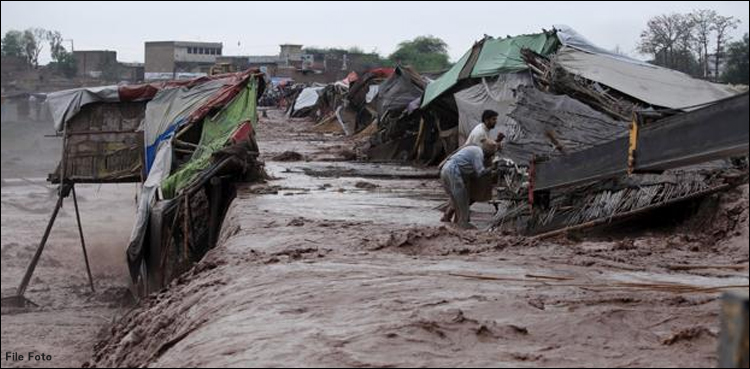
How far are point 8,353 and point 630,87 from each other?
8.72 m

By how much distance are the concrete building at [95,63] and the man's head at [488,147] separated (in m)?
32.1

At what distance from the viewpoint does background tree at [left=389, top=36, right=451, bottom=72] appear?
66.1 metres

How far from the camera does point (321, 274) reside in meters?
6.59

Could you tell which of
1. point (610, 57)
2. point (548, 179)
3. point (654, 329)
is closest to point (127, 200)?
point (610, 57)

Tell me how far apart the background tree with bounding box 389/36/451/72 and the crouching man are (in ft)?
170

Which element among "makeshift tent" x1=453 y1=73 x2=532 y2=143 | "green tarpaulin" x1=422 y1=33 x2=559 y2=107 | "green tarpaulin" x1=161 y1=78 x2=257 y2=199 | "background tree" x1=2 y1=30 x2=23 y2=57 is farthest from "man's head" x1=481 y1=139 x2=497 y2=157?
"background tree" x1=2 y1=30 x2=23 y2=57

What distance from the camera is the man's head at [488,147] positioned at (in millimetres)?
10453

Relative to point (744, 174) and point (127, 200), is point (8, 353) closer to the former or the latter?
point (744, 174)

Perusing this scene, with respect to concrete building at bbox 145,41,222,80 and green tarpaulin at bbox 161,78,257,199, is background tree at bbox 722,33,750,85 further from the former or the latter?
concrete building at bbox 145,41,222,80

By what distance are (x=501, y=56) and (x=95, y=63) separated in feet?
101

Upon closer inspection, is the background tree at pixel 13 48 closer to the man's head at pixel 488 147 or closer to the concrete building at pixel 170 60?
the concrete building at pixel 170 60

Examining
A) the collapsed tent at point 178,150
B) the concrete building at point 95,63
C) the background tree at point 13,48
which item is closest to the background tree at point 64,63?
the concrete building at point 95,63

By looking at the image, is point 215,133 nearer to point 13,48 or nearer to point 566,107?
point 566,107

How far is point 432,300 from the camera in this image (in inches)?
224
